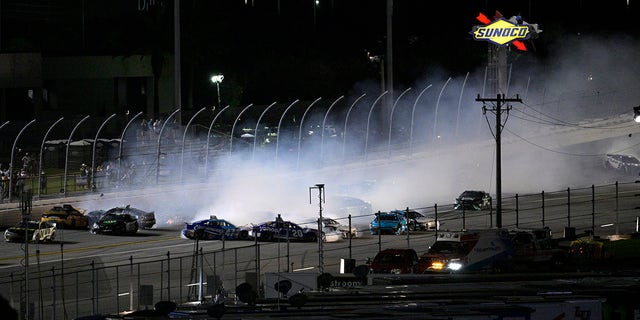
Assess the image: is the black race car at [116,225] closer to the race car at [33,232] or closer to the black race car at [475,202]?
the race car at [33,232]

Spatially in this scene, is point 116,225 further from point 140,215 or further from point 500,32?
point 500,32

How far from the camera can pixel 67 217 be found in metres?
60.0

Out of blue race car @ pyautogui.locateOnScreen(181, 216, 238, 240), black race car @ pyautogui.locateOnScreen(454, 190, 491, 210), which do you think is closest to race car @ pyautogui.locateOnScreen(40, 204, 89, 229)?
blue race car @ pyautogui.locateOnScreen(181, 216, 238, 240)

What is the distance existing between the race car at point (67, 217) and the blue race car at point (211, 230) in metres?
6.44

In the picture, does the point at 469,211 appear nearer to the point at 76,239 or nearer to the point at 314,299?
the point at 76,239

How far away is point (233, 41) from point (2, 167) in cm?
4480

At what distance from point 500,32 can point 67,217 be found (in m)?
30.9

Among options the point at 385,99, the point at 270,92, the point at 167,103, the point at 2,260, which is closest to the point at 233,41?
the point at 270,92

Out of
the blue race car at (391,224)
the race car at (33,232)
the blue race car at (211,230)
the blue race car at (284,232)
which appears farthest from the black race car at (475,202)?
the race car at (33,232)

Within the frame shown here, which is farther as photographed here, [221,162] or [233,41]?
[233,41]

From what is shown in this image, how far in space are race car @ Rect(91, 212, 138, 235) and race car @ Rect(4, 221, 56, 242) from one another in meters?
3.34

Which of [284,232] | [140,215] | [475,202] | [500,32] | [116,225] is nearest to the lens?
[284,232]

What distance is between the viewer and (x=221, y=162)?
71375mm

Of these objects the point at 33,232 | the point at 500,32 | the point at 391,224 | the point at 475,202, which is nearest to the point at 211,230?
the point at 33,232
